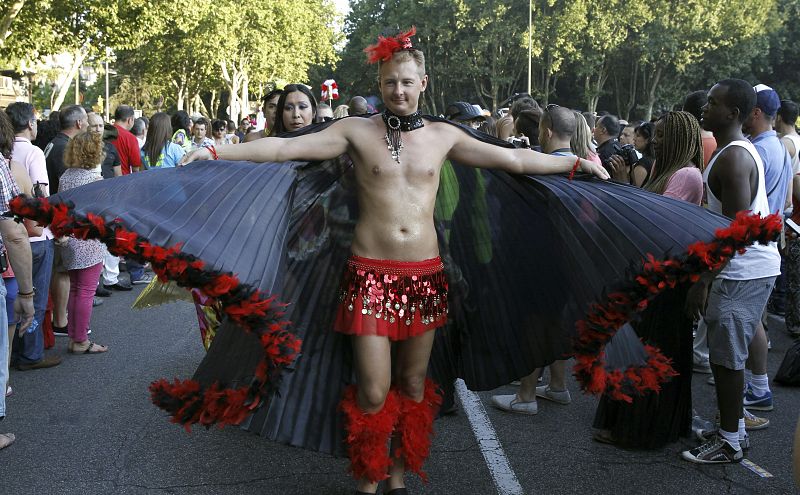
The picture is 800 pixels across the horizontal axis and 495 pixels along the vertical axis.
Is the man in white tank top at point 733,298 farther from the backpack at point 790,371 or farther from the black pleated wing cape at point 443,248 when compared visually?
the backpack at point 790,371

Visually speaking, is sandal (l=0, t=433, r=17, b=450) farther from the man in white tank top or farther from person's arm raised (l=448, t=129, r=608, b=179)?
the man in white tank top

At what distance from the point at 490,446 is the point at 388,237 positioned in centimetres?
172

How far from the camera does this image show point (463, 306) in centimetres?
450

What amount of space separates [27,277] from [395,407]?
262cm

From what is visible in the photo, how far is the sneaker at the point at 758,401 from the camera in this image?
17.9ft

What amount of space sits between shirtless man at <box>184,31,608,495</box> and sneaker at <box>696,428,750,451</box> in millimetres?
1765

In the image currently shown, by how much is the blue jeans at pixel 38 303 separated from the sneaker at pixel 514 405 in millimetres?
3576

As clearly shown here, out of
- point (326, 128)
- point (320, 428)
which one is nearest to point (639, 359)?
point (320, 428)

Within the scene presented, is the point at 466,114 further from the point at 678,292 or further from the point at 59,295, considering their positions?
the point at 678,292

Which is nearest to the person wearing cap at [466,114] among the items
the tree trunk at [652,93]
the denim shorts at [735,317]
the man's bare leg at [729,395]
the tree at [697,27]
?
the denim shorts at [735,317]

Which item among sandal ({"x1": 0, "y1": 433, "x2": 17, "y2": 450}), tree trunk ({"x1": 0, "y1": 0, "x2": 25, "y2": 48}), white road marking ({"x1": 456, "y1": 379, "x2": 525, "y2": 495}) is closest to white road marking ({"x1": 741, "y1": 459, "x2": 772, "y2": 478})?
white road marking ({"x1": 456, "y1": 379, "x2": 525, "y2": 495})

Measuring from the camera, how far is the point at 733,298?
4430mm

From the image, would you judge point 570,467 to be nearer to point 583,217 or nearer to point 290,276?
point 583,217

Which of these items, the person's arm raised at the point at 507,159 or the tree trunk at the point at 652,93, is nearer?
the person's arm raised at the point at 507,159
